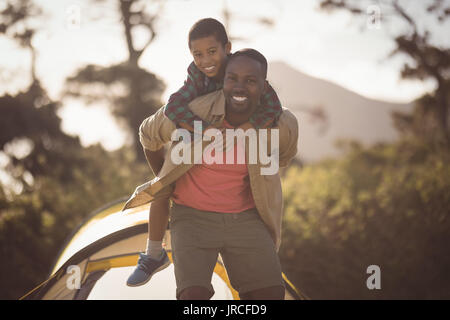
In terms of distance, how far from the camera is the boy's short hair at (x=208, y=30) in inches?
85.6

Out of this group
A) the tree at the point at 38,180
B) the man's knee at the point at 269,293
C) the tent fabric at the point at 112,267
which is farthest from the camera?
the tree at the point at 38,180

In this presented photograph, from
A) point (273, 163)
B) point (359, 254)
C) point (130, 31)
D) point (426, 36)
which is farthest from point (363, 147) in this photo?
point (273, 163)

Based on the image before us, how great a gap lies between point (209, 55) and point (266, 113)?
1.44ft

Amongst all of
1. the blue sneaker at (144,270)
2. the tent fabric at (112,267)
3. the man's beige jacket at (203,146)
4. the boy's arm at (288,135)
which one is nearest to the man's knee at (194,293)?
the blue sneaker at (144,270)

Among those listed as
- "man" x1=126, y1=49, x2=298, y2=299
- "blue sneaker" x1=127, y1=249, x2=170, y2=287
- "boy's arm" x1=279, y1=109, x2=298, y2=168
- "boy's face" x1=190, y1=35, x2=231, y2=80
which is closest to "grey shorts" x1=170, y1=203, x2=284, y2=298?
"man" x1=126, y1=49, x2=298, y2=299

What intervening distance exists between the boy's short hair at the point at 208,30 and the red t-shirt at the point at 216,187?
0.48m

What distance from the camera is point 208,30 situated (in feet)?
7.13

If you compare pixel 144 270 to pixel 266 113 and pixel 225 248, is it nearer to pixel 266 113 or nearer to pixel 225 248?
pixel 225 248

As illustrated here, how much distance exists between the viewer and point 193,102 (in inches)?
83.4

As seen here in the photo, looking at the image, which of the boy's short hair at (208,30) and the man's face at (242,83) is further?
the boy's short hair at (208,30)

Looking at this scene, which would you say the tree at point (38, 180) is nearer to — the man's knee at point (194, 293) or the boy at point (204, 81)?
the boy at point (204, 81)


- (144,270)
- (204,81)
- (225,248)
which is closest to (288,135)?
(204,81)

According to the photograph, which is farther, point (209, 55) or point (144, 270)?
point (144, 270)

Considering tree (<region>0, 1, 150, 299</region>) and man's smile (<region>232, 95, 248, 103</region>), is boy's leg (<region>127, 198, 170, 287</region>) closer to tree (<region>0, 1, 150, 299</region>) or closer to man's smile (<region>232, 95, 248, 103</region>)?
man's smile (<region>232, 95, 248, 103</region>)
